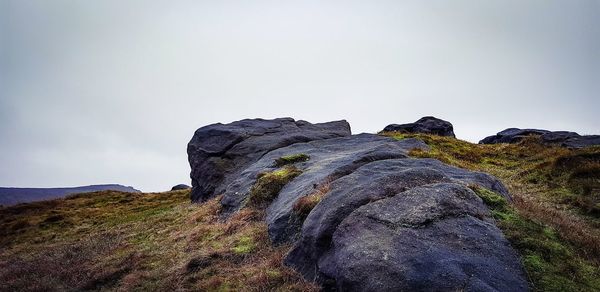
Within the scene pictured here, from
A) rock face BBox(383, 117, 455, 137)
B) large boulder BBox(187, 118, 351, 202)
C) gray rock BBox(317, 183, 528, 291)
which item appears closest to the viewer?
gray rock BBox(317, 183, 528, 291)

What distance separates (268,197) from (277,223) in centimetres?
437

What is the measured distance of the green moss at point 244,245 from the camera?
15.6 metres

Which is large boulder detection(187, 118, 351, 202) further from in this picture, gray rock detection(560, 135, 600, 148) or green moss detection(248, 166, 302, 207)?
gray rock detection(560, 135, 600, 148)

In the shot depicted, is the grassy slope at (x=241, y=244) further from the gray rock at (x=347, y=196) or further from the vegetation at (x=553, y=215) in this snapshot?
the gray rock at (x=347, y=196)

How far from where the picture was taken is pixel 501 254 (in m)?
10.5

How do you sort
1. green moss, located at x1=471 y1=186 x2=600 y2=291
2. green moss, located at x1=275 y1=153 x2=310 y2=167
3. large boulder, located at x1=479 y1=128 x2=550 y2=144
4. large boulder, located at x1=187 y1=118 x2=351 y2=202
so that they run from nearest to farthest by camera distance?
green moss, located at x1=471 y1=186 x2=600 y2=291 < green moss, located at x1=275 y1=153 x2=310 y2=167 < large boulder, located at x1=187 y1=118 x2=351 y2=202 < large boulder, located at x1=479 y1=128 x2=550 y2=144

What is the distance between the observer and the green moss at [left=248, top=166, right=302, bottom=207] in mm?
20906

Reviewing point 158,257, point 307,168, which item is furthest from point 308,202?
point 307,168

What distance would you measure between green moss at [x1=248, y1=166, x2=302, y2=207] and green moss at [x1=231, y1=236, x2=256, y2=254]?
3.74 metres

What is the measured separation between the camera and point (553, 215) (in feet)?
47.8

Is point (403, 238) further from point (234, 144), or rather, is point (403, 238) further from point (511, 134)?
point (511, 134)

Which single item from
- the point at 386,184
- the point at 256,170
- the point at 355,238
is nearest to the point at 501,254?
the point at 355,238

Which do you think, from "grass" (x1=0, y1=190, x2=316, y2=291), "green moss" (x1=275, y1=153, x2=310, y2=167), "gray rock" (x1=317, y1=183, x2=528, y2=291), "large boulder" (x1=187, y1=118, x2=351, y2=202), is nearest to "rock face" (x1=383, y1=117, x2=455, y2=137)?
"large boulder" (x1=187, y1=118, x2=351, y2=202)

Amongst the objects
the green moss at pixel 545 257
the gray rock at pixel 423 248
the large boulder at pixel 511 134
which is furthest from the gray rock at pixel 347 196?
the large boulder at pixel 511 134
